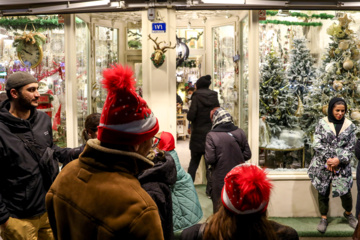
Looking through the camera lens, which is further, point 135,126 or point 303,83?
point 303,83

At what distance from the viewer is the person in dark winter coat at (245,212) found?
206 centimetres

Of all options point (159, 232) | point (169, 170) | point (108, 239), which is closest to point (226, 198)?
point (159, 232)

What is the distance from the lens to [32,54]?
5.95 metres

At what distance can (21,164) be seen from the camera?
3195 mm

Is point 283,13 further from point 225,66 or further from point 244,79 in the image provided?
point 225,66

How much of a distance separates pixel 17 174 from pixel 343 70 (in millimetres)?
4547

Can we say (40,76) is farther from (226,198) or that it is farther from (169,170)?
(226,198)

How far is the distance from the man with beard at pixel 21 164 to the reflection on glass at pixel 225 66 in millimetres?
4256

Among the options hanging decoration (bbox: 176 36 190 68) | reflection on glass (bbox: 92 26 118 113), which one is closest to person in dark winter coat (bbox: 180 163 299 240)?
reflection on glass (bbox: 92 26 118 113)

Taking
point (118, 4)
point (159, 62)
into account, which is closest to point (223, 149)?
point (159, 62)

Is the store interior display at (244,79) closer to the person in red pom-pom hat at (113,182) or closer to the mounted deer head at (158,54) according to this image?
the mounted deer head at (158,54)

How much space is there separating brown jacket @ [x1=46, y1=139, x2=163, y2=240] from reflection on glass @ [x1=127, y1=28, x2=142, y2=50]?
6.47 metres

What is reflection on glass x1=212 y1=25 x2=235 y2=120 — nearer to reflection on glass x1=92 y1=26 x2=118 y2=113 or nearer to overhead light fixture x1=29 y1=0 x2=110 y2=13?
reflection on glass x1=92 y1=26 x2=118 y2=113

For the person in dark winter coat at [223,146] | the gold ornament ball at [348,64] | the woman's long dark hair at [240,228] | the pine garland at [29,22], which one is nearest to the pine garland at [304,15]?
the gold ornament ball at [348,64]
